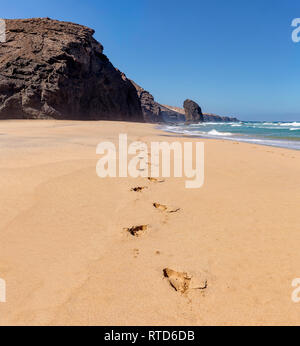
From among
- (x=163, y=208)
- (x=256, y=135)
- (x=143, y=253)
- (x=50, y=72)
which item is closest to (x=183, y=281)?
(x=143, y=253)

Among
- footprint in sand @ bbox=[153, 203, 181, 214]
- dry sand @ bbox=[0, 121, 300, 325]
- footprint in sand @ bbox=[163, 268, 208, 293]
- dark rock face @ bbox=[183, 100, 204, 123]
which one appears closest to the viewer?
dry sand @ bbox=[0, 121, 300, 325]

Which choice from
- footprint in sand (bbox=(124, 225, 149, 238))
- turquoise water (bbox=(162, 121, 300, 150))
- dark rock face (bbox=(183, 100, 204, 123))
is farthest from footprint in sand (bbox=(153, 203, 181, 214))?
dark rock face (bbox=(183, 100, 204, 123))

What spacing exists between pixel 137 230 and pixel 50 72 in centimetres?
3616

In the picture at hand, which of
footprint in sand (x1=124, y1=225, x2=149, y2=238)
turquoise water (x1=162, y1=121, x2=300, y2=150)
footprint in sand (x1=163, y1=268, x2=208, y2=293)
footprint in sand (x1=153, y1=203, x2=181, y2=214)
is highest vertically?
turquoise water (x1=162, y1=121, x2=300, y2=150)

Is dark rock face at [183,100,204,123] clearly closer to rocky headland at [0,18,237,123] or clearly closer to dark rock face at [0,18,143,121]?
rocky headland at [0,18,237,123]

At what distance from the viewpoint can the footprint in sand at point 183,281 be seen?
1665mm

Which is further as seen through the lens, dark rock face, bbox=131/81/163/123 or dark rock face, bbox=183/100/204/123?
dark rock face, bbox=183/100/204/123

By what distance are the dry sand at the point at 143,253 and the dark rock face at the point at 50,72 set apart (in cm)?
3130

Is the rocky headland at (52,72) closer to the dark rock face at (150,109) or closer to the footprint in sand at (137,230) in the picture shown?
the footprint in sand at (137,230)

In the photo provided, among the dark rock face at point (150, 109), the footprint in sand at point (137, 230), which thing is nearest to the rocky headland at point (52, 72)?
the footprint in sand at point (137, 230)

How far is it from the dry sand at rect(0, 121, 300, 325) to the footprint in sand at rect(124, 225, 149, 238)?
0.03 metres

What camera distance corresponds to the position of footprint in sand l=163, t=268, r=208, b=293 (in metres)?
1.67

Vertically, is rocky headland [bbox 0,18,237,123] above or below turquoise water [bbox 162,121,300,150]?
above
